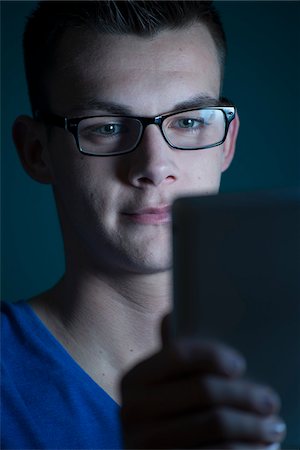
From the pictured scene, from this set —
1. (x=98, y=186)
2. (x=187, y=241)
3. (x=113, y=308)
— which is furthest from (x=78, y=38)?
(x=187, y=241)

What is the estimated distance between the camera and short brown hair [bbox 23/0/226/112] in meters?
1.24

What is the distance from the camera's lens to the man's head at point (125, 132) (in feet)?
3.82

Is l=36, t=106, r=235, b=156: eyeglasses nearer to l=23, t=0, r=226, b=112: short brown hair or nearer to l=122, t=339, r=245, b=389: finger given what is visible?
l=23, t=0, r=226, b=112: short brown hair

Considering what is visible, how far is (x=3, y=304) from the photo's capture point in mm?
1350

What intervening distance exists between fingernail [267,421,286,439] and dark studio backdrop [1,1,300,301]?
1316 millimetres

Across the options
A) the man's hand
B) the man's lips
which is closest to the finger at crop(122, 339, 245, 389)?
the man's hand

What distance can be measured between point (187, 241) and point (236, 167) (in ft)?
4.43

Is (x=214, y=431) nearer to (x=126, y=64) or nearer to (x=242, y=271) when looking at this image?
(x=242, y=271)

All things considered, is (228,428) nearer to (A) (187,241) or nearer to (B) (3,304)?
(A) (187,241)

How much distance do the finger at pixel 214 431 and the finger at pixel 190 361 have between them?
0.14 ft

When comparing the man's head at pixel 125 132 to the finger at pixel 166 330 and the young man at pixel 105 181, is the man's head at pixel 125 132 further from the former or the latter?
the finger at pixel 166 330

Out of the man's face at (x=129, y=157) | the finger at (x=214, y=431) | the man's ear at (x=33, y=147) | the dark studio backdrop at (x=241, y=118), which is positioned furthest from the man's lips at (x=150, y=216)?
the dark studio backdrop at (x=241, y=118)

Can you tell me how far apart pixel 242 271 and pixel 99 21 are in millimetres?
707

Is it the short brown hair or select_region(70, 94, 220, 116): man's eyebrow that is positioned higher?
the short brown hair
